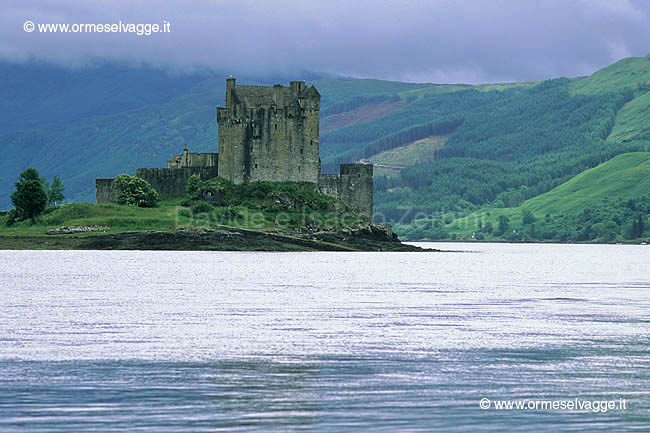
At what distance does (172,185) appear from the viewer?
12306 centimetres

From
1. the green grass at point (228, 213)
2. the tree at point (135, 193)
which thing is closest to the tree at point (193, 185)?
the green grass at point (228, 213)

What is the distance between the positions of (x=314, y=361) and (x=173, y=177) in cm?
10085

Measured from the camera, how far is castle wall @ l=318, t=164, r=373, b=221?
406 ft

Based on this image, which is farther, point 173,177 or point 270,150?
point 173,177

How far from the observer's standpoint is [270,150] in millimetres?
119812

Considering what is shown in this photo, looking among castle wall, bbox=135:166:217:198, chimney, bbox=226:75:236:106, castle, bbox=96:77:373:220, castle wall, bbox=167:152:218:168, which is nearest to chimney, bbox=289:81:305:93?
castle, bbox=96:77:373:220

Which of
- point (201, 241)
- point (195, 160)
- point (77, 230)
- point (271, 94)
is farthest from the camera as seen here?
point (195, 160)

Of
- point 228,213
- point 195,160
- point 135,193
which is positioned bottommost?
point 228,213

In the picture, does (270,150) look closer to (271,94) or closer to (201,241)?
(271,94)

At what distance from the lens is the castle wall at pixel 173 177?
401 feet

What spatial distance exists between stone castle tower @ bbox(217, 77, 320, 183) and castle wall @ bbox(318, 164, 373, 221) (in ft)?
7.06

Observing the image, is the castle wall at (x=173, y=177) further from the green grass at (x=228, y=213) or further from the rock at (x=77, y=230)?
the rock at (x=77, y=230)

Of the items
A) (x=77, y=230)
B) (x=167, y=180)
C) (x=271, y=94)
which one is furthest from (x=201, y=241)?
(x=271, y=94)

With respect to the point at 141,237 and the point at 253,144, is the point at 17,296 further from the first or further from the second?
the point at 253,144
